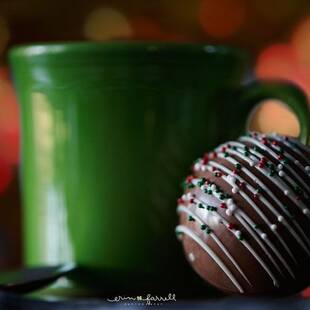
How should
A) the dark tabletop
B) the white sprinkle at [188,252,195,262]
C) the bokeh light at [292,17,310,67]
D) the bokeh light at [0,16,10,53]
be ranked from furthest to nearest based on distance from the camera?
the bokeh light at [292,17,310,67], the bokeh light at [0,16,10,53], the white sprinkle at [188,252,195,262], the dark tabletop

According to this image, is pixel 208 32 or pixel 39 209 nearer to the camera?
pixel 39 209

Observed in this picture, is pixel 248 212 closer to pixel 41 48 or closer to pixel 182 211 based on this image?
pixel 182 211

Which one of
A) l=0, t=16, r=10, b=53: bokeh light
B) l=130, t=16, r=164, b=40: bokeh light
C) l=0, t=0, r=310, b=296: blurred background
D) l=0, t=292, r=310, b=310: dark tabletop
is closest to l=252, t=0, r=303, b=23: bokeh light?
l=0, t=0, r=310, b=296: blurred background

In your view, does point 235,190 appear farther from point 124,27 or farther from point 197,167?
point 124,27

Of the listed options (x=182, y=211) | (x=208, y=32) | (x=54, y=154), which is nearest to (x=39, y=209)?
(x=54, y=154)

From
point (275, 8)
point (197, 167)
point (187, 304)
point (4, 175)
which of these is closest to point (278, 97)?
point (197, 167)

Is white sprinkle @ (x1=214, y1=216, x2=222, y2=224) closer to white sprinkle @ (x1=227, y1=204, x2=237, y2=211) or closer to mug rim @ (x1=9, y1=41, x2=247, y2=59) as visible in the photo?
white sprinkle @ (x1=227, y1=204, x2=237, y2=211)
